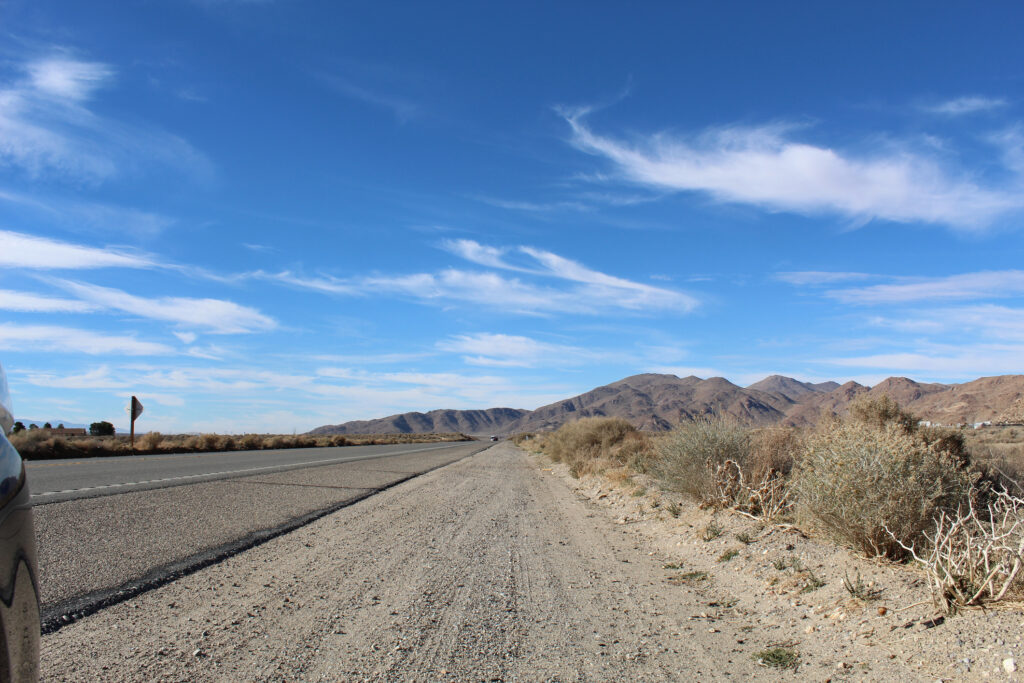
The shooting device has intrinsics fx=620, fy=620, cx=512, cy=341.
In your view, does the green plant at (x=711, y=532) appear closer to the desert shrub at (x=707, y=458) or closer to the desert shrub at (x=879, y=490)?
the desert shrub at (x=707, y=458)

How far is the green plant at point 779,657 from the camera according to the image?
4.67 metres

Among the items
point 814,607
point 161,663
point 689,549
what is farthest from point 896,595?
point 161,663

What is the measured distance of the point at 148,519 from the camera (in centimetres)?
891

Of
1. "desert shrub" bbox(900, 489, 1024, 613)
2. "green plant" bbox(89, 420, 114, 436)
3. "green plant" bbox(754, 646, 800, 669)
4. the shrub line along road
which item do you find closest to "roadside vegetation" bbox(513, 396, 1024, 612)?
"desert shrub" bbox(900, 489, 1024, 613)

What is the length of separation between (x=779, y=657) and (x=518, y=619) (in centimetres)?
211

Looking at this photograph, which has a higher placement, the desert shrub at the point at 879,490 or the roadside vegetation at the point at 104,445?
the roadside vegetation at the point at 104,445

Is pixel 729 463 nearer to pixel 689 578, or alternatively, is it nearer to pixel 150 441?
pixel 689 578

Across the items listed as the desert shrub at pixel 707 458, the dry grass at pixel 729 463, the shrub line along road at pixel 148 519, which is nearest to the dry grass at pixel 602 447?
the desert shrub at pixel 707 458

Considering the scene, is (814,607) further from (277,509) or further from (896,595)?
(277,509)

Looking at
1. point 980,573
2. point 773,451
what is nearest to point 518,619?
point 980,573

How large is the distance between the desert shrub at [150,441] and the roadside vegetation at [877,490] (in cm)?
2759

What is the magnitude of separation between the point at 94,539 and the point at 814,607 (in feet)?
26.2

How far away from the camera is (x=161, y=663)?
161 inches

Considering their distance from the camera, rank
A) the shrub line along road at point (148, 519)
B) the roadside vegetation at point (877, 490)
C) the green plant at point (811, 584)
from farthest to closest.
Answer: the green plant at point (811, 584), the shrub line along road at point (148, 519), the roadside vegetation at point (877, 490)
